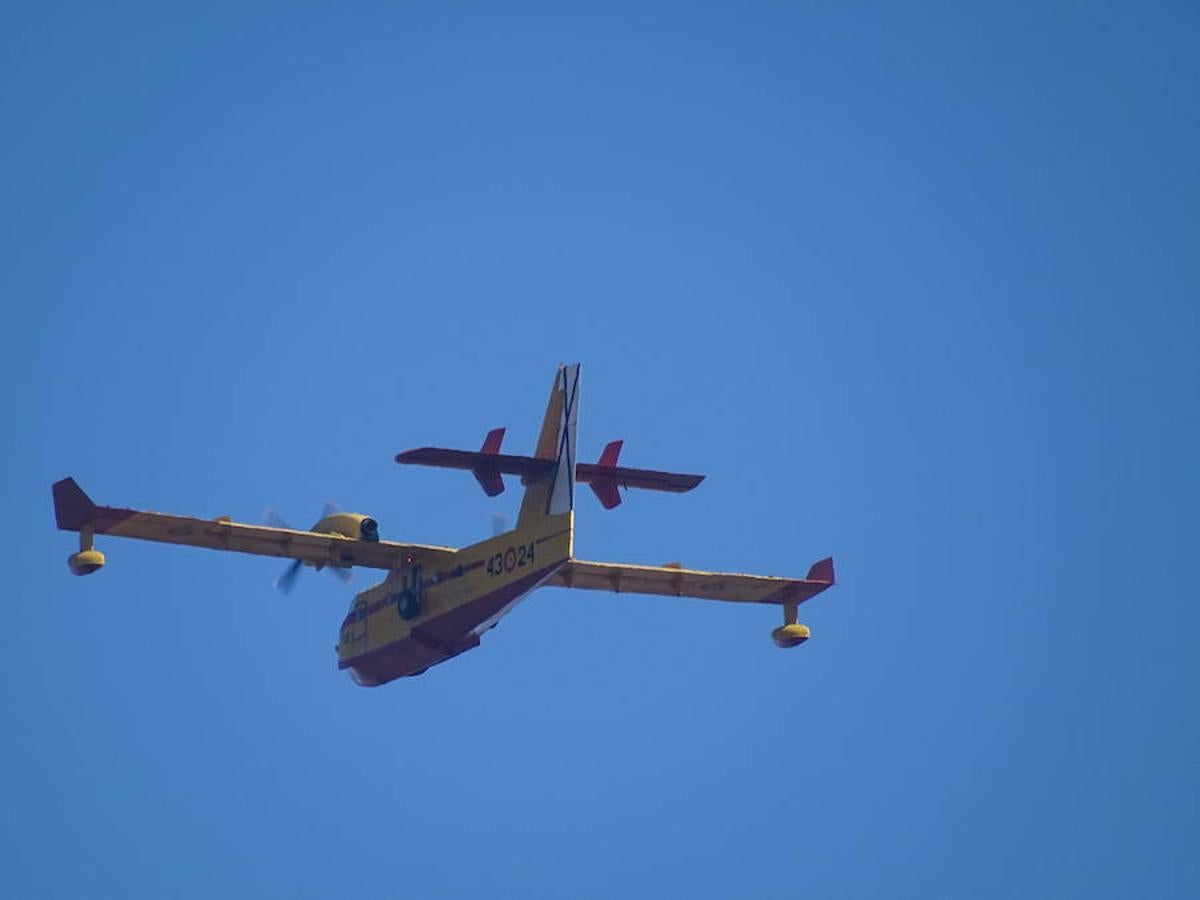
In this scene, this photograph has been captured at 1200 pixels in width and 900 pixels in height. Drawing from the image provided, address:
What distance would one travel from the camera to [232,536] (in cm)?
5325

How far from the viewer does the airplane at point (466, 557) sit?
49.8 metres

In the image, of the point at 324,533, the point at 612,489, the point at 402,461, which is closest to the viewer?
the point at 402,461

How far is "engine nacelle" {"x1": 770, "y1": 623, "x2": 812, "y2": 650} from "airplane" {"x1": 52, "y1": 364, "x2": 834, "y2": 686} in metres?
0.04

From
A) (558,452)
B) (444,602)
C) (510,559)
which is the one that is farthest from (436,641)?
(558,452)

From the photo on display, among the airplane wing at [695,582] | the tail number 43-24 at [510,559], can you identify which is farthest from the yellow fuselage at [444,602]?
the airplane wing at [695,582]

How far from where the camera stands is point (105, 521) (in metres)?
51.3

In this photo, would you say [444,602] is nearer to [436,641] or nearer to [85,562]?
[436,641]

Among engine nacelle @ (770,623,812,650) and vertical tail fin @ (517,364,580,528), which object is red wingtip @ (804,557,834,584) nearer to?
engine nacelle @ (770,623,812,650)

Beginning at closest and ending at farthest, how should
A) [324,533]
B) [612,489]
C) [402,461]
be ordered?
1. [402,461]
2. [612,489]
3. [324,533]

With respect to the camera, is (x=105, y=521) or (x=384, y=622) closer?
(x=105, y=521)

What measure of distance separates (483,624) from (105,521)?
9426mm

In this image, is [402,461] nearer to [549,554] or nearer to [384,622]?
[549,554]

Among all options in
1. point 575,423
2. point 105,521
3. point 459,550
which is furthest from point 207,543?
point 575,423

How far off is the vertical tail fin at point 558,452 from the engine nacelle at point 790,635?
10.1 m
